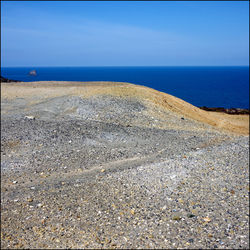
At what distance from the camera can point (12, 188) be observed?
9242mm

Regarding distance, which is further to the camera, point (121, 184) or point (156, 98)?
point (156, 98)

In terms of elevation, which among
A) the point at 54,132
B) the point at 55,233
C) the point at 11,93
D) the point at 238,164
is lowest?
the point at 55,233

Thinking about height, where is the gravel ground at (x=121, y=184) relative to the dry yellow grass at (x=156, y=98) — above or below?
below

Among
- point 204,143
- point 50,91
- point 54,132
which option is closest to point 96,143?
point 54,132

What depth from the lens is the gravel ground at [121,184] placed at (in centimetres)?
673

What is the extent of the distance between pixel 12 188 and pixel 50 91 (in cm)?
1495

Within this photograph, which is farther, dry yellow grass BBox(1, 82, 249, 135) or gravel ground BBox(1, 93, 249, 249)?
dry yellow grass BBox(1, 82, 249, 135)

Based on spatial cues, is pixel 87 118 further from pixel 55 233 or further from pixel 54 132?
pixel 55 233

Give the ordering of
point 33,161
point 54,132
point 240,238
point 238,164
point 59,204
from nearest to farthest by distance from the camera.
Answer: point 240,238, point 59,204, point 238,164, point 33,161, point 54,132

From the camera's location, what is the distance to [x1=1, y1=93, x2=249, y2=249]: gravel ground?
6.73 metres

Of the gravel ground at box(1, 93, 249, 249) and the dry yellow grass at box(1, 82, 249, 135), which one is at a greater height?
the dry yellow grass at box(1, 82, 249, 135)

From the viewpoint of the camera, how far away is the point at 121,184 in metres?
8.96

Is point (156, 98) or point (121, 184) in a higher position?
point (156, 98)

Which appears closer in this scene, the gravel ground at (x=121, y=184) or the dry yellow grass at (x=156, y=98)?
the gravel ground at (x=121, y=184)
